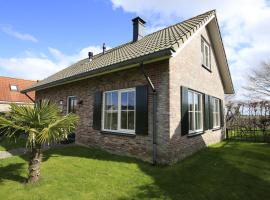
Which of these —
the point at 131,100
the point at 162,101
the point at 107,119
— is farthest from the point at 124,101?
the point at 162,101

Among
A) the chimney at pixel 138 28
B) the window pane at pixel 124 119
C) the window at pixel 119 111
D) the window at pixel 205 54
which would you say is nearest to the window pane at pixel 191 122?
the window at pixel 119 111

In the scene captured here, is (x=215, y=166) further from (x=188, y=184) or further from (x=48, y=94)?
(x=48, y=94)

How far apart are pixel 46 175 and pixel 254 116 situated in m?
15.8

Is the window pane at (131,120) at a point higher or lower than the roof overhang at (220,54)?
lower

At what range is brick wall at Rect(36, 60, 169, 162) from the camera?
6.14 meters

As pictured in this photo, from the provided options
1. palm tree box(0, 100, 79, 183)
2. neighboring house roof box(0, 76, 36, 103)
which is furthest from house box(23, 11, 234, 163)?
neighboring house roof box(0, 76, 36, 103)

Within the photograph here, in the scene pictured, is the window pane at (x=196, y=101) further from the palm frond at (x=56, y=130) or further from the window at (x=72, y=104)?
the window at (x=72, y=104)

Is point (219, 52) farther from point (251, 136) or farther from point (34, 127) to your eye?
point (34, 127)

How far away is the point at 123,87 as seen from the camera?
7.33 m

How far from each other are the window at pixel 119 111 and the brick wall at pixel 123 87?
278 mm

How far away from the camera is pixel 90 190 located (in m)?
4.23

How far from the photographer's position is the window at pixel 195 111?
309 inches

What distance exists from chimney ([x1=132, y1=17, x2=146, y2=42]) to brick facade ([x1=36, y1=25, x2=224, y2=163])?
366cm

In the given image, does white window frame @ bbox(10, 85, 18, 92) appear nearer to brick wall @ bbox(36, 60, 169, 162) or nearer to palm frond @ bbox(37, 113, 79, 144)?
brick wall @ bbox(36, 60, 169, 162)
